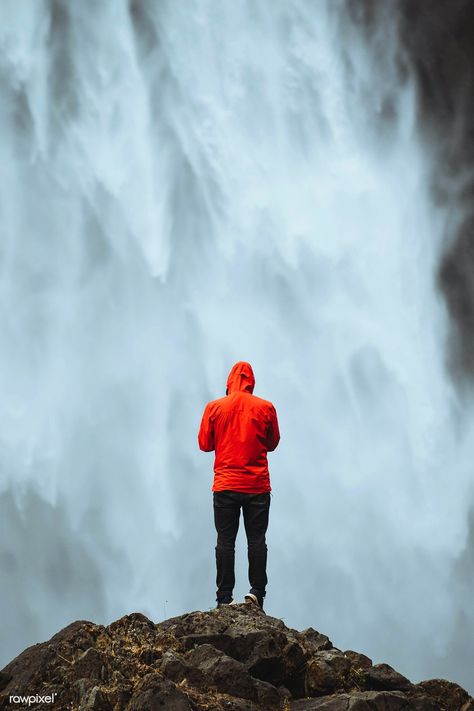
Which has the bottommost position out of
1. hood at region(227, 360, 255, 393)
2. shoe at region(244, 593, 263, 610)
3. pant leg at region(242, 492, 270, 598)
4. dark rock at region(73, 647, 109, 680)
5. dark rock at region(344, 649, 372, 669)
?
dark rock at region(73, 647, 109, 680)

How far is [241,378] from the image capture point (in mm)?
11711

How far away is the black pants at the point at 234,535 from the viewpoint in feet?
36.4

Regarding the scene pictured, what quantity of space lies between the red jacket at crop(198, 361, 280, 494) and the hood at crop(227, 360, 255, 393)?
4cm

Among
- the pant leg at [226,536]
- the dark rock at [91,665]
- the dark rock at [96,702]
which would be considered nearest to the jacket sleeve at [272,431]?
the pant leg at [226,536]

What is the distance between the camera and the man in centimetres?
1113

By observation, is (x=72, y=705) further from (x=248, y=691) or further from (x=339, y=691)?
(x=339, y=691)

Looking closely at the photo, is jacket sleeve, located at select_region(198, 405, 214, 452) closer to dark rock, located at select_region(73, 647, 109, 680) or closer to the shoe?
the shoe

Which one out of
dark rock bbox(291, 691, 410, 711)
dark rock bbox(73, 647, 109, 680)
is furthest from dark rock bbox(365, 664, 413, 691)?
dark rock bbox(73, 647, 109, 680)

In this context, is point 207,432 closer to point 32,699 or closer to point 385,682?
point 385,682

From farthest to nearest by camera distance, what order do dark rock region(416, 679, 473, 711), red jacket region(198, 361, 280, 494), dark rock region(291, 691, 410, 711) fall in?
red jacket region(198, 361, 280, 494) → dark rock region(416, 679, 473, 711) → dark rock region(291, 691, 410, 711)

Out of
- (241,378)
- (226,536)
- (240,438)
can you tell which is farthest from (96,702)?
(241,378)

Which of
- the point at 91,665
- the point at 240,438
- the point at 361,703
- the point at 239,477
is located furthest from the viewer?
the point at 240,438

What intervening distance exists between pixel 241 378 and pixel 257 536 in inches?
75.4

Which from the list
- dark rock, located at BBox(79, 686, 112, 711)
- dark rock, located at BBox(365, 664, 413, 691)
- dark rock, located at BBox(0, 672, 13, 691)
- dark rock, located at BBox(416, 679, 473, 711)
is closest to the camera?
dark rock, located at BBox(79, 686, 112, 711)
